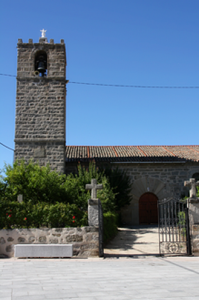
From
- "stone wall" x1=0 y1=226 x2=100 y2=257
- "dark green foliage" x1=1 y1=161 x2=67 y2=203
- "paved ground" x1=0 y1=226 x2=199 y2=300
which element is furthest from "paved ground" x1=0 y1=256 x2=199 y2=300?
"dark green foliage" x1=1 y1=161 x2=67 y2=203

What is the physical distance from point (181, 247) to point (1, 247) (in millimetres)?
4822

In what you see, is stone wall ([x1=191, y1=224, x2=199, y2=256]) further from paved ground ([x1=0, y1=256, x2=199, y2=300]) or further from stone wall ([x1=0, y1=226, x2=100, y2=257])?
stone wall ([x1=0, y1=226, x2=100, y2=257])

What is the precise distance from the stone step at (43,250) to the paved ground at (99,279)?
0.20 meters

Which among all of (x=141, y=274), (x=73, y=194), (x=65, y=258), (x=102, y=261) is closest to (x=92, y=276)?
(x=141, y=274)

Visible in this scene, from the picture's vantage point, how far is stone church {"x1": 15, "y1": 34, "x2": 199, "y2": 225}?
14422 millimetres

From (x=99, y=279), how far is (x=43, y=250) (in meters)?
2.89

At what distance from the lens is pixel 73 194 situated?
36.7 feet

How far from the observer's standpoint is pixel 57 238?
7.83m

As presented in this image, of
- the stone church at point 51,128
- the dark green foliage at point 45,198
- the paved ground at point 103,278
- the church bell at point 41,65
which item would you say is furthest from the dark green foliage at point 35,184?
the church bell at point 41,65

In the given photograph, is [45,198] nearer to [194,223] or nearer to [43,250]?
[43,250]

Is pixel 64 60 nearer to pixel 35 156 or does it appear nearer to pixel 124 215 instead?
pixel 35 156

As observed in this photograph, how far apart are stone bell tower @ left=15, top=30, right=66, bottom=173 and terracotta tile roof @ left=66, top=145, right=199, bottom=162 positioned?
323 cm

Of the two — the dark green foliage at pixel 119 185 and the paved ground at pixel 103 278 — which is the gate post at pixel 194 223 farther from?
the dark green foliage at pixel 119 185

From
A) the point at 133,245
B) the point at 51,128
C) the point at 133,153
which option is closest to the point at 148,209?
the point at 133,153
